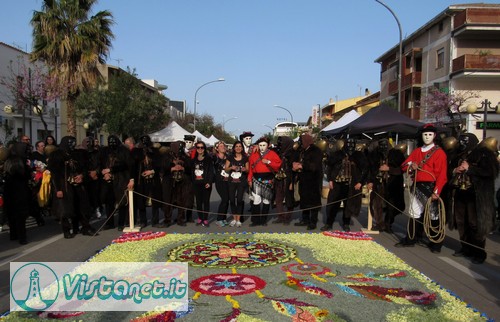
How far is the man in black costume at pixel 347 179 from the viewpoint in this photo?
8.48 meters

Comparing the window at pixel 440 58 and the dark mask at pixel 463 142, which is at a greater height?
the window at pixel 440 58

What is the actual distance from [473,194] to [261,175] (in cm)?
419

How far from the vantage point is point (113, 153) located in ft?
28.1

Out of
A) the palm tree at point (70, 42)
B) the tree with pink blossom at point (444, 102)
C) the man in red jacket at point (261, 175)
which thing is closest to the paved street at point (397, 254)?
the man in red jacket at point (261, 175)

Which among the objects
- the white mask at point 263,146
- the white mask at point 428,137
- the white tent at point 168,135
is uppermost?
the white tent at point 168,135

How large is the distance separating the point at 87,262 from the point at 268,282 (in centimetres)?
269

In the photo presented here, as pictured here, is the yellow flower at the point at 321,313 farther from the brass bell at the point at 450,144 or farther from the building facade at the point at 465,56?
the building facade at the point at 465,56

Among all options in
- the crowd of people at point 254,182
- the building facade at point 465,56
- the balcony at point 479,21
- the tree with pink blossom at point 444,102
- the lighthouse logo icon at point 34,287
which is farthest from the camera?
the building facade at point 465,56

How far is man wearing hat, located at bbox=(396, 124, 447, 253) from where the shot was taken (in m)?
6.82

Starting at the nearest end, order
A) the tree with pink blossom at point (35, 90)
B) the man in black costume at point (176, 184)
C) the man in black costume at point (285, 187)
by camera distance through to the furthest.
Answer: the man in black costume at point (176, 184) → the man in black costume at point (285, 187) → the tree with pink blossom at point (35, 90)

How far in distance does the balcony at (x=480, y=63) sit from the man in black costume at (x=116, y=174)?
25555 millimetres

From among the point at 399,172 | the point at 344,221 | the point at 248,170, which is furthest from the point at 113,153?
the point at 399,172

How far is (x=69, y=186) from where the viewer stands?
783 centimetres

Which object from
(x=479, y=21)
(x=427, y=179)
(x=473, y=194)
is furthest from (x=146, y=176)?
(x=479, y=21)
